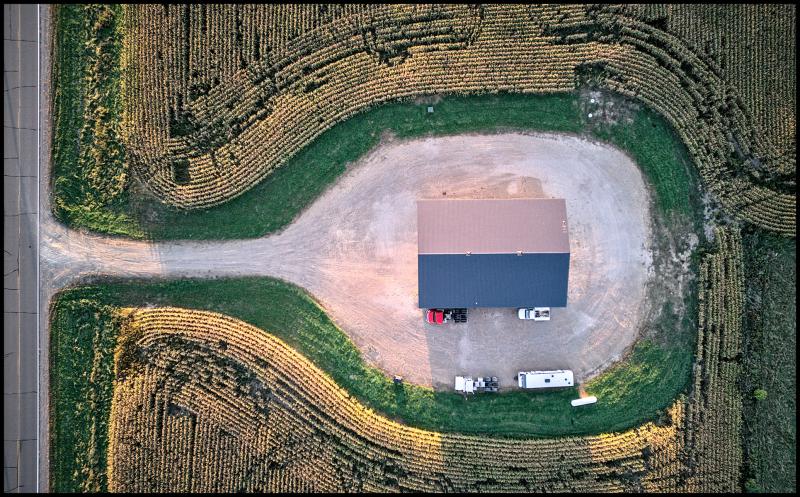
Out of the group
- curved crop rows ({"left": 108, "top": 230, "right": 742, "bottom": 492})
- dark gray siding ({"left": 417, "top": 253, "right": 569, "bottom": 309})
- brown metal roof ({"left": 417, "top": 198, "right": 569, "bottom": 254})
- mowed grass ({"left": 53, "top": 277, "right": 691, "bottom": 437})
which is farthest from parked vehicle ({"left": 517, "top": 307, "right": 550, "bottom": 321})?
curved crop rows ({"left": 108, "top": 230, "right": 742, "bottom": 492})

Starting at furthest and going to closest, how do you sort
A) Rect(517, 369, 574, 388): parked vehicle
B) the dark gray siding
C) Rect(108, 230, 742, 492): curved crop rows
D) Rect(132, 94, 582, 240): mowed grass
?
Rect(132, 94, 582, 240): mowed grass → Rect(108, 230, 742, 492): curved crop rows → Rect(517, 369, 574, 388): parked vehicle → the dark gray siding

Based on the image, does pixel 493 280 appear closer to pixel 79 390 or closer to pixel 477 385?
pixel 477 385

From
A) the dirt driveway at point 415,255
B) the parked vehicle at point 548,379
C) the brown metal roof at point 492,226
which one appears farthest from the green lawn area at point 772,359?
the brown metal roof at point 492,226

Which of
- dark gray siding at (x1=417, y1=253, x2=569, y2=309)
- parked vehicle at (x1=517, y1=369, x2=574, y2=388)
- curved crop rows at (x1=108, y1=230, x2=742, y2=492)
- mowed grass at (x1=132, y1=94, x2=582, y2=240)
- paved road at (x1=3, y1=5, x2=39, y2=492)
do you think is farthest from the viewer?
paved road at (x1=3, y1=5, x2=39, y2=492)

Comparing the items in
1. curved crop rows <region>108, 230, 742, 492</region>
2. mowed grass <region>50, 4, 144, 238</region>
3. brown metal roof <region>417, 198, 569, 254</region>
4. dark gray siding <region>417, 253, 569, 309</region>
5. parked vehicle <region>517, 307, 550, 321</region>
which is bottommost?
curved crop rows <region>108, 230, 742, 492</region>

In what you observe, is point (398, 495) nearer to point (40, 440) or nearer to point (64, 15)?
point (40, 440)

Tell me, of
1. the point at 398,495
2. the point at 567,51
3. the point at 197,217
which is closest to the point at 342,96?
the point at 197,217

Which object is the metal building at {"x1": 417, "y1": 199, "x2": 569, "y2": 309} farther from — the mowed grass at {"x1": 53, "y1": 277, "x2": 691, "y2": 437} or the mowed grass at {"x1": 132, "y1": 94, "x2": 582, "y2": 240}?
the mowed grass at {"x1": 53, "y1": 277, "x2": 691, "y2": 437}
